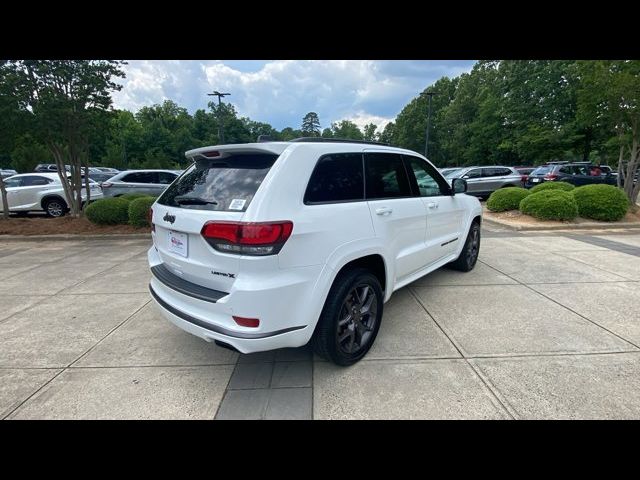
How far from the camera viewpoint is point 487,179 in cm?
1466

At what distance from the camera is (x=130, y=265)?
5.70m

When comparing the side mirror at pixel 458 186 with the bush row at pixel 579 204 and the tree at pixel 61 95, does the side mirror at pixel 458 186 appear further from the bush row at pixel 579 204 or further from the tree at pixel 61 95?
the tree at pixel 61 95

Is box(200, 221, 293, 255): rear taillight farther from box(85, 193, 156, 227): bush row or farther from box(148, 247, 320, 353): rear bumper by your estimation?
box(85, 193, 156, 227): bush row

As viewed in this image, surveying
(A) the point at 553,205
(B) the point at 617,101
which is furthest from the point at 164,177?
(B) the point at 617,101

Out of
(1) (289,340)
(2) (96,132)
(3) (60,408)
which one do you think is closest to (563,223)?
(1) (289,340)

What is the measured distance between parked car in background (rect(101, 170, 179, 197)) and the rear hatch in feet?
31.1

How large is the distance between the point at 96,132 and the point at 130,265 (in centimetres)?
487

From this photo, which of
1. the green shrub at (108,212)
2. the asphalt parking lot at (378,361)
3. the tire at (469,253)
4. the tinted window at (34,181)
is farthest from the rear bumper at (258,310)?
the tinted window at (34,181)

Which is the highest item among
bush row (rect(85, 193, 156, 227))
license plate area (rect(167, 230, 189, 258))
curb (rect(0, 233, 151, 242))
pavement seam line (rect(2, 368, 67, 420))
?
license plate area (rect(167, 230, 189, 258))

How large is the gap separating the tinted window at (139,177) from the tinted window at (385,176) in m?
10.4

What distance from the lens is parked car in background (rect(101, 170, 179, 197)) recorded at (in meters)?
10.8

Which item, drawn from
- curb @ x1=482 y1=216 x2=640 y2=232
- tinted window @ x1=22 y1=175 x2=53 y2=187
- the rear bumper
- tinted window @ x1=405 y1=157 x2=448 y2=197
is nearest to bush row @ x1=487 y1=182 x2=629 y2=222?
curb @ x1=482 y1=216 x2=640 y2=232

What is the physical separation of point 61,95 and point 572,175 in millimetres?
19138
